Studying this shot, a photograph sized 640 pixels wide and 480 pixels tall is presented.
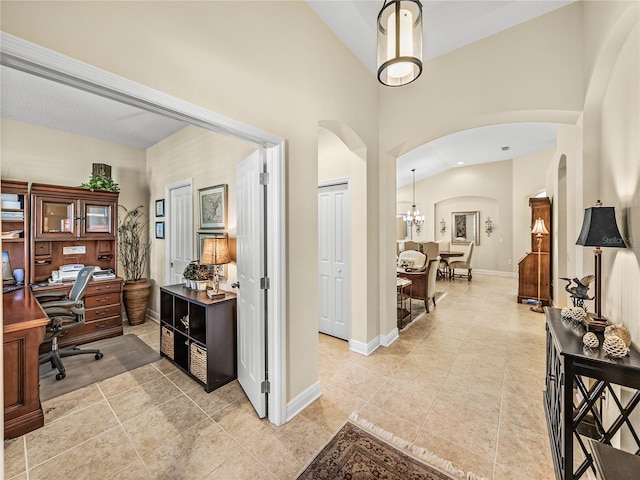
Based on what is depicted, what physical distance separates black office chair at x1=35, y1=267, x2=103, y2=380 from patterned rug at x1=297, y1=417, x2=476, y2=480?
2.83 m

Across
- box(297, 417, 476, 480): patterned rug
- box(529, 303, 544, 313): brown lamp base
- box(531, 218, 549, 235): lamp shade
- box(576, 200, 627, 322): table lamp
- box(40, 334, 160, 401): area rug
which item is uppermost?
box(531, 218, 549, 235): lamp shade

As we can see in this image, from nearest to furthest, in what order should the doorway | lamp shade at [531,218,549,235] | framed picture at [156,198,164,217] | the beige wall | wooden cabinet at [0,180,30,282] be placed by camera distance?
the doorway, the beige wall, wooden cabinet at [0,180,30,282], framed picture at [156,198,164,217], lamp shade at [531,218,549,235]

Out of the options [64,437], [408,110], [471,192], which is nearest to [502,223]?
[471,192]

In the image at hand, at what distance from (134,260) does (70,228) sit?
101cm

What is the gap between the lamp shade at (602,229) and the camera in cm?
160

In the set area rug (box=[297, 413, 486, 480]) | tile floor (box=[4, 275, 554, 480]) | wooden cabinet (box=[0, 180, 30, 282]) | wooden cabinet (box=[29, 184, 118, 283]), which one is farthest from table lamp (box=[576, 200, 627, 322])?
wooden cabinet (box=[0, 180, 30, 282])

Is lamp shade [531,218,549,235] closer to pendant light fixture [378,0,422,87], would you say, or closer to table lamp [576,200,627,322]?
table lamp [576,200,627,322]

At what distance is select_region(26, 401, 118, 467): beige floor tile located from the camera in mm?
1837

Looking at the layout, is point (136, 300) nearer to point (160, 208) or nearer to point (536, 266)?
point (160, 208)

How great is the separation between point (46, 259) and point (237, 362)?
3231 millimetres

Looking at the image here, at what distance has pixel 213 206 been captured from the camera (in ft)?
11.4

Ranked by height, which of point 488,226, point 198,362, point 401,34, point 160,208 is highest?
point 401,34

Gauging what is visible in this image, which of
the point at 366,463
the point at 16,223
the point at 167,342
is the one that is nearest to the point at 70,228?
the point at 16,223

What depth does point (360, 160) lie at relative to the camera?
3.21 m
